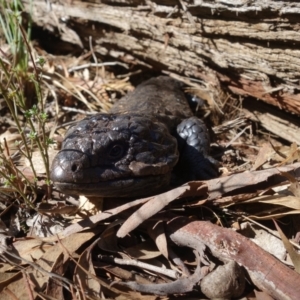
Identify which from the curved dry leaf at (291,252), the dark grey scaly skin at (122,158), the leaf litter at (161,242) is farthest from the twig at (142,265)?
the curved dry leaf at (291,252)

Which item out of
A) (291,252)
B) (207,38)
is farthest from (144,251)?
(207,38)

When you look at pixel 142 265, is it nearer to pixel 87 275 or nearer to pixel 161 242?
pixel 161 242

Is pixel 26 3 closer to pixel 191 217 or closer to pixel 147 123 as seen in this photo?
pixel 147 123

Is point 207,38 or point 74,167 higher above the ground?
point 207,38

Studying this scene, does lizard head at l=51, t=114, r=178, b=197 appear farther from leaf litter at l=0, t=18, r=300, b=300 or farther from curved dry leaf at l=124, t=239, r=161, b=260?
curved dry leaf at l=124, t=239, r=161, b=260

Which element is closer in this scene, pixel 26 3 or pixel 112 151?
pixel 112 151

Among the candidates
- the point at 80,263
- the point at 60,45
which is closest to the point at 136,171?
the point at 80,263

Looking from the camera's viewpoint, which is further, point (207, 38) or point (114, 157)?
point (207, 38)
